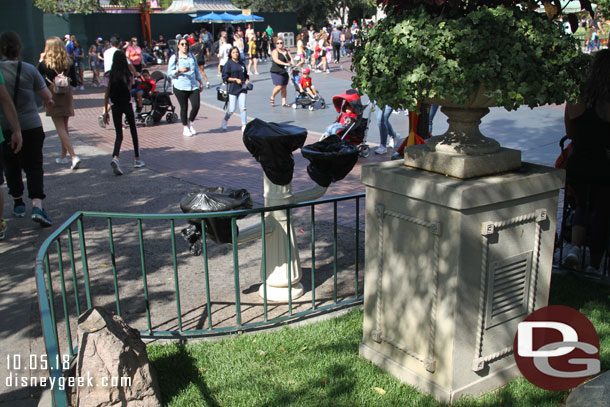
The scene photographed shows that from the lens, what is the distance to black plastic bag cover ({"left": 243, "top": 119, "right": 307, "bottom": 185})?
4555mm

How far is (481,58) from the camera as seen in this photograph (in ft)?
10.2

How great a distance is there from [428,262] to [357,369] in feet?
3.04

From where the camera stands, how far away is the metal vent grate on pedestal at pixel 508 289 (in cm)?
350

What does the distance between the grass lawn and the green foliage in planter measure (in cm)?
170

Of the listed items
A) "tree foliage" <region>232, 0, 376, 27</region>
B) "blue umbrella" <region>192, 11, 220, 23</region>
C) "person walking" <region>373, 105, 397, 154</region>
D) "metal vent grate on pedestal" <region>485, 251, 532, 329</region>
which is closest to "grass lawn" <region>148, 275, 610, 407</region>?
"metal vent grate on pedestal" <region>485, 251, 532, 329</region>

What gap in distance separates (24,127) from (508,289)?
18.2 feet

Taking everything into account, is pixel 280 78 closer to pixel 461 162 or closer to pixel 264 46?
pixel 461 162

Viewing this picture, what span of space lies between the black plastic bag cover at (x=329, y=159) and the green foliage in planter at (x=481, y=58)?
4.79ft

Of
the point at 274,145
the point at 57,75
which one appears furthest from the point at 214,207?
the point at 57,75

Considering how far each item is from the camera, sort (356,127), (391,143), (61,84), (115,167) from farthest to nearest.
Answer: (391,143), (356,127), (115,167), (61,84)

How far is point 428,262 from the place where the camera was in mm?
3480

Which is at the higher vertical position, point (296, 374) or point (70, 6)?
point (70, 6)

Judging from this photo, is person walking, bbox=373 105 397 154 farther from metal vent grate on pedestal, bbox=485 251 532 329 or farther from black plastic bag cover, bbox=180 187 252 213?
metal vent grate on pedestal, bbox=485 251 532 329

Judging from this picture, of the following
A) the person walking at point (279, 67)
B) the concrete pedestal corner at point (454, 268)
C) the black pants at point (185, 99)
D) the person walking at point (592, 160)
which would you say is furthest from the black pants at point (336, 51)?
the concrete pedestal corner at point (454, 268)
